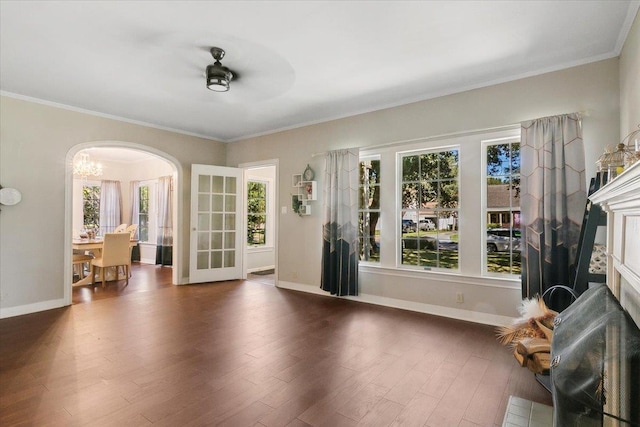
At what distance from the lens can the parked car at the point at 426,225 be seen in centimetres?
417

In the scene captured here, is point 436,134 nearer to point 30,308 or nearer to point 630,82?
point 630,82

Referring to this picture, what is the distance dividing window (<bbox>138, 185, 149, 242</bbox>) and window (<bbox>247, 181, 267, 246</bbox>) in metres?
3.05

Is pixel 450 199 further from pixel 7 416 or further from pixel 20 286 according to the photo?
pixel 20 286

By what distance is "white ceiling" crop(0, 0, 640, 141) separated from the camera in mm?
2424

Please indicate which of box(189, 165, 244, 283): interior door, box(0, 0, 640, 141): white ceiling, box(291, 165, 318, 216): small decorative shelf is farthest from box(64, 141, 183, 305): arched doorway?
box(291, 165, 318, 216): small decorative shelf

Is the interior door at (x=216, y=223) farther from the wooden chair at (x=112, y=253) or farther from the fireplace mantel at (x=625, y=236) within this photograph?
the fireplace mantel at (x=625, y=236)

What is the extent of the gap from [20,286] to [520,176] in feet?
19.8

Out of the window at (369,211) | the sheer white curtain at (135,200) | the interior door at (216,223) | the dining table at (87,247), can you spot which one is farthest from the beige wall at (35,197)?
the sheer white curtain at (135,200)

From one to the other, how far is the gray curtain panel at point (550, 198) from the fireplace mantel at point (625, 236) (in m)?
1.48

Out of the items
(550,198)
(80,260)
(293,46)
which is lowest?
(80,260)

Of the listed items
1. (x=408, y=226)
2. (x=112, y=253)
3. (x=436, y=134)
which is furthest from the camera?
(x=112, y=253)

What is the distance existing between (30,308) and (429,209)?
207 inches

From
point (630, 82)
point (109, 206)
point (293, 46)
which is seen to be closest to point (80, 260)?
point (109, 206)

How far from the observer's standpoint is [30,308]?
4.16 m
